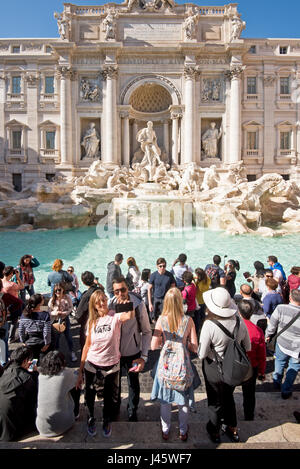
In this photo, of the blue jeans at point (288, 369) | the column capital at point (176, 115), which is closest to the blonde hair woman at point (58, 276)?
the blue jeans at point (288, 369)

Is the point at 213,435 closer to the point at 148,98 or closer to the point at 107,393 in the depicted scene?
the point at 107,393

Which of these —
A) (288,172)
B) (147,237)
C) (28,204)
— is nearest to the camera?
(147,237)

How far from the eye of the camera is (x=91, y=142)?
2056 cm

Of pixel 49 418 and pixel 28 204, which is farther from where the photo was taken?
pixel 28 204

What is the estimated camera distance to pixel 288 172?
21500 mm

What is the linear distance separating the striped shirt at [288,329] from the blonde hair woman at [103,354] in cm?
151

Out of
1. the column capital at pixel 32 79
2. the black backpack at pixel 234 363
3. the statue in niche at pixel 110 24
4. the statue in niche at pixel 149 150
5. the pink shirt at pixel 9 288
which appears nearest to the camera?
the black backpack at pixel 234 363

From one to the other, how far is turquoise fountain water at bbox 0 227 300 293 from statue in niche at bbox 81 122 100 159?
10.2 metres

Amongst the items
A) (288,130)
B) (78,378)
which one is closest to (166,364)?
(78,378)

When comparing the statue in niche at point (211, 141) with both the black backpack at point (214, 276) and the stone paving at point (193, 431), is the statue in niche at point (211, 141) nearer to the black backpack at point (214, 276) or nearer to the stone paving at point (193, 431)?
the black backpack at point (214, 276)

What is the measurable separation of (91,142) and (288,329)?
20.2 m

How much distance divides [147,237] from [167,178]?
24.2 ft

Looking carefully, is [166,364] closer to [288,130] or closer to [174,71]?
[174,71]

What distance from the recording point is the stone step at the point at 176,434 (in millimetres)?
2094
